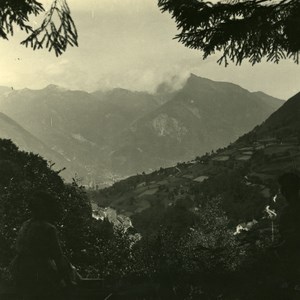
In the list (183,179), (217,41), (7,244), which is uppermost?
(183,179)

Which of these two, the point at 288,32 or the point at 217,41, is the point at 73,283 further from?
the point at 288,32

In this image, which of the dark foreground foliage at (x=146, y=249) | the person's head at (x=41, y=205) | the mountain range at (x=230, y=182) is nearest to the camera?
the dark foreground foliage at (x=146, y=249)

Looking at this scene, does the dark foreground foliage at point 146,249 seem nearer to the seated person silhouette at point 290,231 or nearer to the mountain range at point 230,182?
the seated person silhouette at point 290,231

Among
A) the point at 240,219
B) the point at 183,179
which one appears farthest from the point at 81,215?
the point at 183,179

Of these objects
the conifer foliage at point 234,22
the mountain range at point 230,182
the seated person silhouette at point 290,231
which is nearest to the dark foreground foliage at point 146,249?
the seated person silhouette at point 290,231

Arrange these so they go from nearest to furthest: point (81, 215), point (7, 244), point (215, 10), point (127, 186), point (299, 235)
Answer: point (299, 235)
point (215, 10)
point (7, 244)
point (81, 215)
point (127, 186)

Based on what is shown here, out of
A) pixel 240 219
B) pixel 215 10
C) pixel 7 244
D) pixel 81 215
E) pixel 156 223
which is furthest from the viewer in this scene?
pixel 156 223

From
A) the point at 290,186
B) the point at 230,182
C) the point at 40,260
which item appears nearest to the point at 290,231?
the point at 290,186
